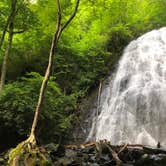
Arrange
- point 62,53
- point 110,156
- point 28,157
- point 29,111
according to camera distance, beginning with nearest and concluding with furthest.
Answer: point 28,157
point 110,156
point 29,111
point 62,53

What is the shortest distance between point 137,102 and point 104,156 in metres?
3.90

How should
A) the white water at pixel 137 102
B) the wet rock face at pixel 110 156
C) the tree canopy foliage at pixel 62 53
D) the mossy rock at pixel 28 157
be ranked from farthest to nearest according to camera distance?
the tree canopy foliage at pixel 62 53 → the white water at pixel 137 102 → the wet rock face at pixel 110 156 → the mossy rock at pixel 28 157

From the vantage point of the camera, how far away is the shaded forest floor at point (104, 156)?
698 cm

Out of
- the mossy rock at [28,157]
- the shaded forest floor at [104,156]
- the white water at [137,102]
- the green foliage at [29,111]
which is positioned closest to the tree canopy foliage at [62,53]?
the green foliage at [29,111]

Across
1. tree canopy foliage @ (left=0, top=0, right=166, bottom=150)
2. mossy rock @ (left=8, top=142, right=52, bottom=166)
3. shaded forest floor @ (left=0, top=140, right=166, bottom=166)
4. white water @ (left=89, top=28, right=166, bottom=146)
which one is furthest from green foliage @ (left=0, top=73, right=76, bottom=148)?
mossy rock @ (left=8, top=142, right=52, bottom=166)

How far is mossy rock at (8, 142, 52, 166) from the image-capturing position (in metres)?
5.62

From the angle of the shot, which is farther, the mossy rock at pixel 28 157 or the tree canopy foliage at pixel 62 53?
the tree canopy foliage at pixel 62 53

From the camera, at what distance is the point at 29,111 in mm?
10633

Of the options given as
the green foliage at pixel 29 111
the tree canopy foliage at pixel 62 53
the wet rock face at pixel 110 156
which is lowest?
the wet rock face at pixel 110 156

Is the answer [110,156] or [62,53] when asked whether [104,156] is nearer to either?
[110,156]

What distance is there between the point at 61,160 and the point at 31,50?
8142 millimetres

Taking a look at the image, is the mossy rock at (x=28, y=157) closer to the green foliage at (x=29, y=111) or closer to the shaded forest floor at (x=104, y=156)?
the shaded forest floor at (x=104, y=156)

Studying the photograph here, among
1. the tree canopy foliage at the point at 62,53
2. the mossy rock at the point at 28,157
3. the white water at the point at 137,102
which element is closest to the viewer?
the mossy rock at the point at 28,157

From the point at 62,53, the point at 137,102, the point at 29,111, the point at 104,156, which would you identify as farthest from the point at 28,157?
the point at 62,53
